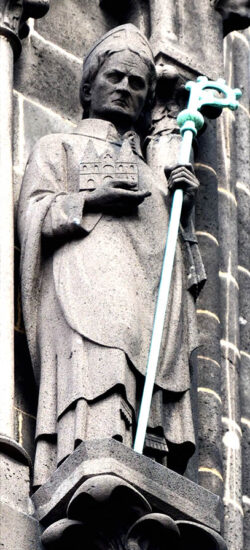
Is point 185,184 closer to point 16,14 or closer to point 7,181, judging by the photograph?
point 7,181

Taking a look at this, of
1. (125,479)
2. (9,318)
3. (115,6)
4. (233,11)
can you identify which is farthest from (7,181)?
(233,11)

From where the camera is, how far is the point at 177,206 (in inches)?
369

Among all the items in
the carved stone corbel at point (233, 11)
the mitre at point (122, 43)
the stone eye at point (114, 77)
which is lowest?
the stone eye at point (114, 77)

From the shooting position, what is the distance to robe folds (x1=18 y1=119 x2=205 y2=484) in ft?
28.9

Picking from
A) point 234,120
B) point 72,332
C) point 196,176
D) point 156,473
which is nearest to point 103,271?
point 72,332

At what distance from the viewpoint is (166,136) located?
9961 millimetres

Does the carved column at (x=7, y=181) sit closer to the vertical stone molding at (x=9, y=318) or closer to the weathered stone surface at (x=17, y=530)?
the vertical stone molding at (x=9, y=318)

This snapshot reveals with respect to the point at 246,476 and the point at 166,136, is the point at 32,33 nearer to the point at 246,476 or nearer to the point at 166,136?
the point at 166,136

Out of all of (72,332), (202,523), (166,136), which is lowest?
(202,523)

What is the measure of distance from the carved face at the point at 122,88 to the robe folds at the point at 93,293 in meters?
0.12

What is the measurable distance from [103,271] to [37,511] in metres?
0.95

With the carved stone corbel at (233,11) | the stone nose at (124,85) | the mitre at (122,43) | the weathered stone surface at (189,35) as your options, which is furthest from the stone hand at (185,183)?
the carved stone corbel at (233,11)

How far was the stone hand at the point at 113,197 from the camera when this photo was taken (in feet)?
30.0

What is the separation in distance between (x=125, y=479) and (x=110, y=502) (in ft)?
0.30
